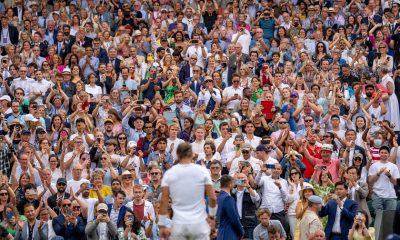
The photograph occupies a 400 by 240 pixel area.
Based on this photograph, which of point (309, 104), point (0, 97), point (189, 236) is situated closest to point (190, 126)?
point (309, 104)

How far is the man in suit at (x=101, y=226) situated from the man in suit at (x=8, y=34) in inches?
440

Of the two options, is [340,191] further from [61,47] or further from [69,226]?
[61,47]

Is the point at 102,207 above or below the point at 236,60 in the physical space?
below

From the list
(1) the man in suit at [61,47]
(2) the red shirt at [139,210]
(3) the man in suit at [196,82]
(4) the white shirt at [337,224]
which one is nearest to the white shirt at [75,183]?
(2) the red shirt at [139,210]

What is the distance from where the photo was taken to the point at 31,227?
21.6 metres

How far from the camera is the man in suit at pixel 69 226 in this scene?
21328 mm

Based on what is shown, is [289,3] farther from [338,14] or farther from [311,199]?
[311,199]

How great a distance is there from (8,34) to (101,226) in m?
11.6

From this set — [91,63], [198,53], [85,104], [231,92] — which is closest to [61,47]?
[91,63]

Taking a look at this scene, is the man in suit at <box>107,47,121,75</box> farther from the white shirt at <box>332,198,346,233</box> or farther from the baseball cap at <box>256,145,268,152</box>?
the white shirt at <box>332,198,346,233</box>

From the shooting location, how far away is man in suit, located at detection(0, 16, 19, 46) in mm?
31369

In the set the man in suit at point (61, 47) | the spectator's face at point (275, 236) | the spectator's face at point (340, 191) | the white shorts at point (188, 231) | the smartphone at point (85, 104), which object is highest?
the man in suit at point (61, 47)

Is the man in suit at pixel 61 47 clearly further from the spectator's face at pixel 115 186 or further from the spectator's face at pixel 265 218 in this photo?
the spectator's face at pixel 265 218

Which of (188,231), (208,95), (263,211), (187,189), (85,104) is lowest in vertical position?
(188,231)
